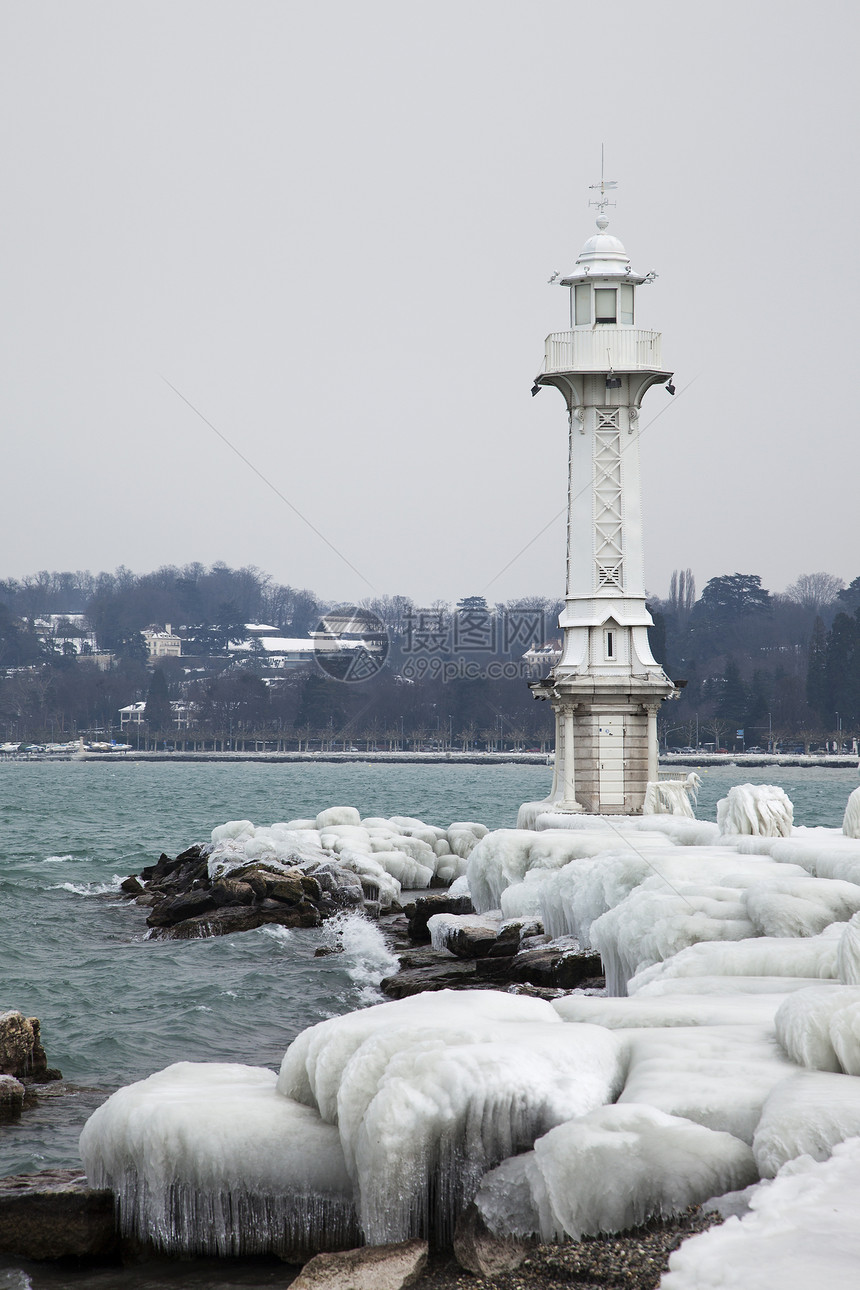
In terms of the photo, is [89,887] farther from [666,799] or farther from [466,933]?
[466,933]

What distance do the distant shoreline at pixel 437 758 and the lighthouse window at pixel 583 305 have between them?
235ft

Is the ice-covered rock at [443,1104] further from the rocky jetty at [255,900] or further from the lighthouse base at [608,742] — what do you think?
the lighthouse base at [608,742]

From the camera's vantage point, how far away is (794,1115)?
6.41 meters

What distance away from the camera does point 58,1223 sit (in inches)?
309

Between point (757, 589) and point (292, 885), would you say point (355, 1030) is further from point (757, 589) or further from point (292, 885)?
point (757, 589)

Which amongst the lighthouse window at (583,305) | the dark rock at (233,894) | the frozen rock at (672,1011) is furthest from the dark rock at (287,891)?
the frozen rock at (672,1011)

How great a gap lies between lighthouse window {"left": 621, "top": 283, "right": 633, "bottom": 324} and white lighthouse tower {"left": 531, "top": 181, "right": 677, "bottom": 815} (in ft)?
0.07

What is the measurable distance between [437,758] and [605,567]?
103701mm

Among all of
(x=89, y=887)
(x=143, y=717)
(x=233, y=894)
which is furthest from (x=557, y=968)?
(x=143, y=717)

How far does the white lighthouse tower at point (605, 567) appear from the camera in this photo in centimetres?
2494

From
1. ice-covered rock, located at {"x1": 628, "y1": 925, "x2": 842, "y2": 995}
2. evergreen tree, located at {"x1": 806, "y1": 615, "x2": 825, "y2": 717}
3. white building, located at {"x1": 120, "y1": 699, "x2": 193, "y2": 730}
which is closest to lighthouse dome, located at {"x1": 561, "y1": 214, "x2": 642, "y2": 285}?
ice-covered rock, located at {"x1": 628, "y1": 925, "x2": 842, "y2": 995}

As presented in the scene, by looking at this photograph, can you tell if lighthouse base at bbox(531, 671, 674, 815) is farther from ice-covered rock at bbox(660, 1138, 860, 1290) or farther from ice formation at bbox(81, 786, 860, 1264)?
ice-covered rock at bbox(660, 1138, 860, 1290)

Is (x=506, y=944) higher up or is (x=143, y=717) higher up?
(x=143, y=717)

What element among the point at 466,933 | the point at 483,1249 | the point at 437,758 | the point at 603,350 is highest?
the point at 603,350
